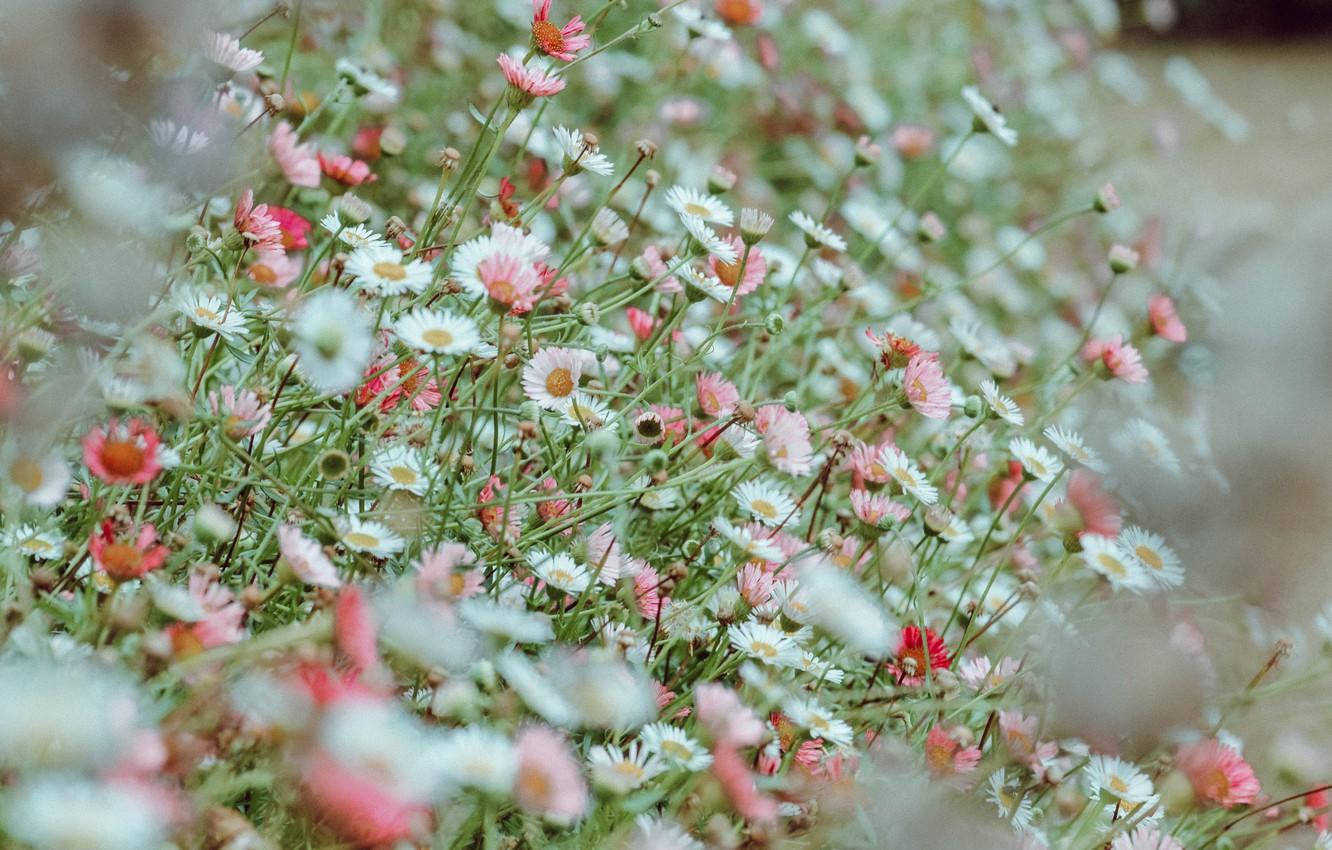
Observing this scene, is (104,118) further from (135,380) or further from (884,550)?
(884,550)

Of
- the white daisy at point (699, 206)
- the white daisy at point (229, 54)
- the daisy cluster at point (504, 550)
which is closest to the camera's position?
the daisy cluster at point (504, 550)

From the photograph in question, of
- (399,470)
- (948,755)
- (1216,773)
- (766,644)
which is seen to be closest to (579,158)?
(399,470)

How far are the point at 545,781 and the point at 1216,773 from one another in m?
0.45

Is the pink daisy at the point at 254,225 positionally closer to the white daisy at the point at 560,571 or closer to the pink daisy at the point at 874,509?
the white daisy at the point at 560,571

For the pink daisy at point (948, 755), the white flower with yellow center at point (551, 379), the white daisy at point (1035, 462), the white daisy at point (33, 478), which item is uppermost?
the white flower with yellow center at point (551, 379)

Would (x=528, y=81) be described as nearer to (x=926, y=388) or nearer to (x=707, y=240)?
(x=707, y=240)

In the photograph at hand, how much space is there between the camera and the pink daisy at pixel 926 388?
0.87 meters

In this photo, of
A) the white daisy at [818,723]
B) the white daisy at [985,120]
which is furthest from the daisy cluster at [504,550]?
the white daisy at [985,120]

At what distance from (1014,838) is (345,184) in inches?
28.0

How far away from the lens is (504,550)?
779 mm

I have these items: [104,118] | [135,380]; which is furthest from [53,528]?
[104,118]

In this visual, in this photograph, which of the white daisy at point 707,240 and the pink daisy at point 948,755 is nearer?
the pink daisy at point 948,755

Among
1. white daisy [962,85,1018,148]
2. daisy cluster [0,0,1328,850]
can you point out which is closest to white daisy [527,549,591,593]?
daisy cluster [0,0,1328,850]

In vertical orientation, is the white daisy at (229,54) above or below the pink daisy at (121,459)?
above
